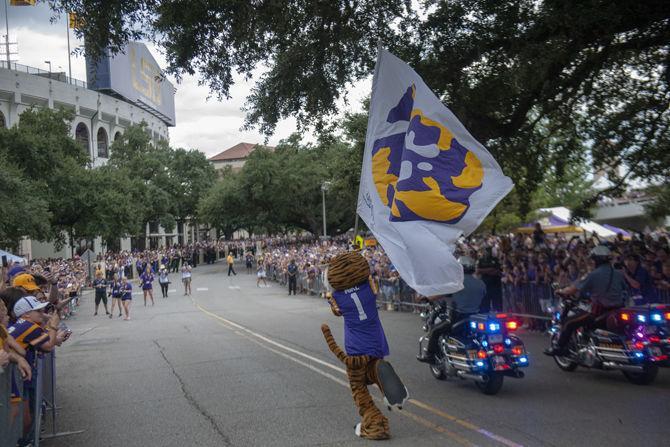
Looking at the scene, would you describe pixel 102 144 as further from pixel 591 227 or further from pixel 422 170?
pixel 422 170

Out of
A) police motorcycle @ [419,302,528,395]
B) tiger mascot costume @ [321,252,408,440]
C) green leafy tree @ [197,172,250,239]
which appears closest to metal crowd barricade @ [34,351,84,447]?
tiger mascot costume @ [321,252,408,440]

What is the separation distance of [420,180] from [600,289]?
11.1 ft

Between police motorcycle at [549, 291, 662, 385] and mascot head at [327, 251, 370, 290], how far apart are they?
390 centimetres

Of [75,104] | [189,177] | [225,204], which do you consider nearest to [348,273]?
[225,204]

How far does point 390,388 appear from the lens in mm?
6367

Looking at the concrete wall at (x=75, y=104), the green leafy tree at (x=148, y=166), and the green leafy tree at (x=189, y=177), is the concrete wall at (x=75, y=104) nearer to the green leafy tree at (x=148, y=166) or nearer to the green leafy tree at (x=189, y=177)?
the green leafy tree at (x=148, y=166)

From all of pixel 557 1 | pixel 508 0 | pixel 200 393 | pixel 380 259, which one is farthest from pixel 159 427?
pixel 380 259

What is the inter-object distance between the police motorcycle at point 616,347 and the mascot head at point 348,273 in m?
3.90

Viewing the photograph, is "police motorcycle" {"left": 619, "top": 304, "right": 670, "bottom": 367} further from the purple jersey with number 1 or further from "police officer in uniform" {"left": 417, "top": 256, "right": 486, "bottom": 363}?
the purple jersey with number 1

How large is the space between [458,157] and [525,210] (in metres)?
10.7

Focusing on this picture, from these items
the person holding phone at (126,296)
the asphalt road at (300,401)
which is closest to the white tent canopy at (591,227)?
the asphalt road at (300,401)

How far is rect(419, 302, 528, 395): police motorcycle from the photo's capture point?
8.11 metres

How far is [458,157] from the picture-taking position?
7328 mm

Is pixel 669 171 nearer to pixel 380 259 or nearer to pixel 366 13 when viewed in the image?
pixel 366 13
